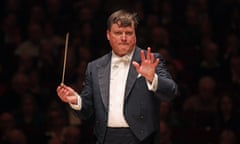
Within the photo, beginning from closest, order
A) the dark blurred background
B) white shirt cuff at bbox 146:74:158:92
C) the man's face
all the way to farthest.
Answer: white shirt cuff at bbox 146:74:158:92 → the man's face → the dark blurred background

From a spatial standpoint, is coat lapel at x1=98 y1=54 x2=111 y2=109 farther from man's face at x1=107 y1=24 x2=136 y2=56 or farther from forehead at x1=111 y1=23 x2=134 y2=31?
forehead at x1=111 y1=23 x2=134 y2=31

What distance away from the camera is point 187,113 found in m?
6.38

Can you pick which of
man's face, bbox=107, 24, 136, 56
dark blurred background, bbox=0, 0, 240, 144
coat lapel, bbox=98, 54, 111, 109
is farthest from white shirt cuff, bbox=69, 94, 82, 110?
dark blurred background, bbox=0, 0, 240, 144

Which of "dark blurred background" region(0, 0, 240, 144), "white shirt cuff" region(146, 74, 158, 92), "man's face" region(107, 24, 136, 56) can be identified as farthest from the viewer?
"dark blurred background" region(0, 0, 240, 144)

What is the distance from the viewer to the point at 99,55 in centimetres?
721

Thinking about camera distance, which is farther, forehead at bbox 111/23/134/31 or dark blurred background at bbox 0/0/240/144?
dark blurred background at bbox 0/0/240/144

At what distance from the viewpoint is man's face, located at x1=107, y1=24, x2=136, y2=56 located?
148 inches

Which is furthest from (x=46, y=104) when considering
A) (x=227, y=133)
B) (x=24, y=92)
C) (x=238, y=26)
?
(x=238, y=26)

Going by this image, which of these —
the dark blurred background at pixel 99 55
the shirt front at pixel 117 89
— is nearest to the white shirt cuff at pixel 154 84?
the shirt front at pixel 117 89

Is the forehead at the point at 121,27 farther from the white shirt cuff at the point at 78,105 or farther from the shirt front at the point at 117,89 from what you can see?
the white shirt cuff at the point at 78,105

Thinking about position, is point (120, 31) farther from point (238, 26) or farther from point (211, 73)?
point (238, 26)

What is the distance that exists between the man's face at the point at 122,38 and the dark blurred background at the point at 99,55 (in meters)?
2.05

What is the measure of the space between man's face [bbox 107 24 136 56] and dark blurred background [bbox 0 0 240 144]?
6.72ft

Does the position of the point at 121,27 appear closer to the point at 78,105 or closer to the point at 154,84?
the point at 154,84
